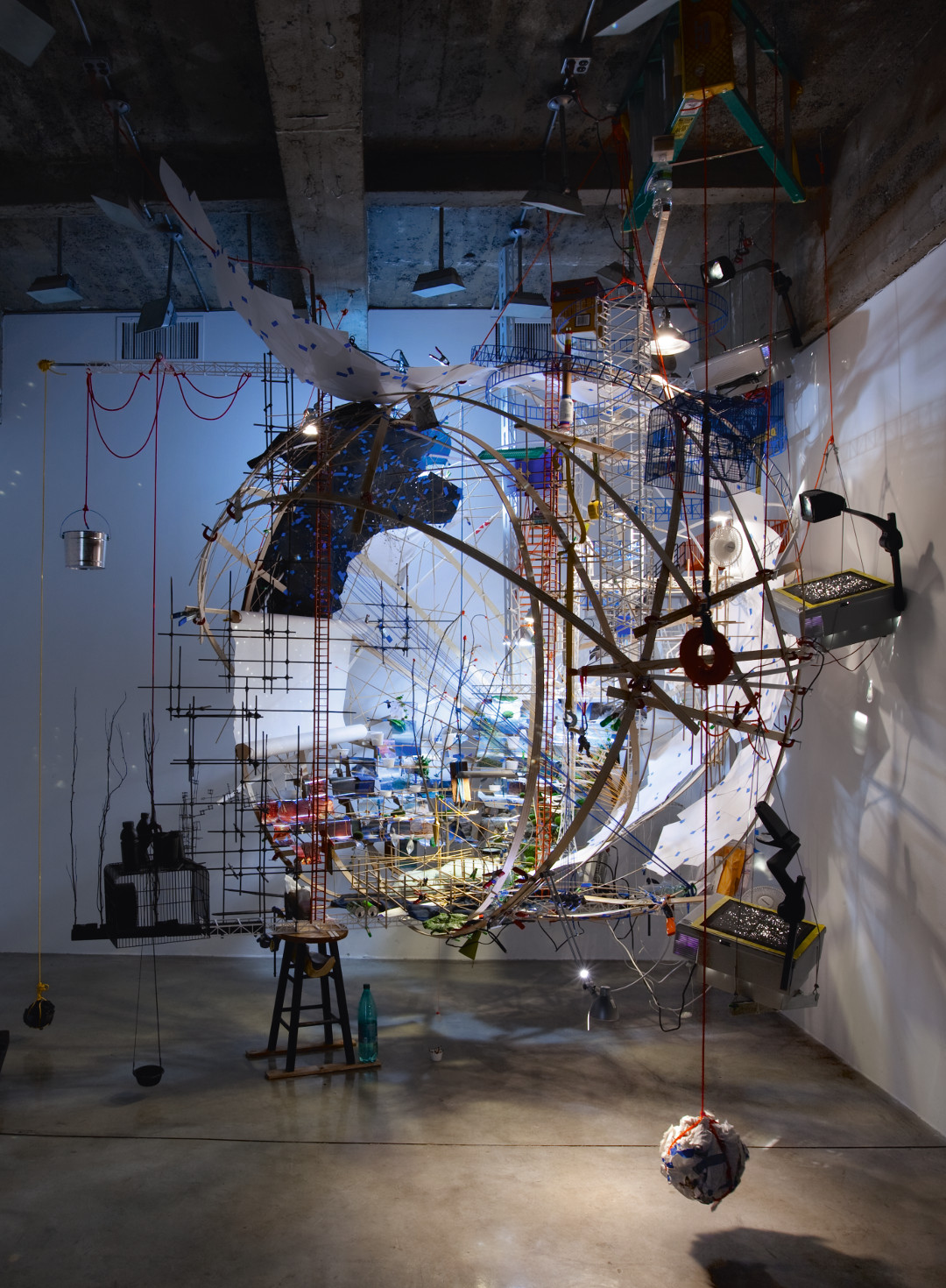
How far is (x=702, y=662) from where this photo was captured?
11.2 feet

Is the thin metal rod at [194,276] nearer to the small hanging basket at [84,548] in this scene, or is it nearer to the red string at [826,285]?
the small hanging basket at [84,548]

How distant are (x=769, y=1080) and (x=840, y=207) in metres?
6.04

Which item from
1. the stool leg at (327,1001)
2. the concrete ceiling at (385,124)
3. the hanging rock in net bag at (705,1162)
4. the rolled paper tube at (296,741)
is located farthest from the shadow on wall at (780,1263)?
the concrete ceiling at (385,124)

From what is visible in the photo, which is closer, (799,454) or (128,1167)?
(128,1167)

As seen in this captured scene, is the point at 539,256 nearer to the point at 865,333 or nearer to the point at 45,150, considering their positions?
the point at 865,333

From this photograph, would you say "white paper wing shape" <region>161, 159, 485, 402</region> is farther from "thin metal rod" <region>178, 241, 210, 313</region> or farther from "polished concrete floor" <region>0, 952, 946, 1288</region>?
"polished concrete floor" <region>0, 952, 946, 1288</region>

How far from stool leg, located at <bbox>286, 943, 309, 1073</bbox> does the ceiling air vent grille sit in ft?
20.0

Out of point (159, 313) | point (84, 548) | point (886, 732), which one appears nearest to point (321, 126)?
point (159, 313)

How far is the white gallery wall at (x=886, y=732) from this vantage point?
17.9 feet

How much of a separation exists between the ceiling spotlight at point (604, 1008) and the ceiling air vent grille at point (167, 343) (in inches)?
280

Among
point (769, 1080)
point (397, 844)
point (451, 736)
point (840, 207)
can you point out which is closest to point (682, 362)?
point (840, 207)

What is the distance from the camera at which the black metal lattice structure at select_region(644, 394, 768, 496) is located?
5.84 m

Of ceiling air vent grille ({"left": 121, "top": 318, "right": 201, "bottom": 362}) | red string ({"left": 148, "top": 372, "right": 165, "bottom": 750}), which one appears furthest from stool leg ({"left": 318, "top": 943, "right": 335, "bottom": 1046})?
ceiling air vent grille ({"left": 121, "top": 318, "right": 201, "bottom": 362})

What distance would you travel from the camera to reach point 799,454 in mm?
7340
